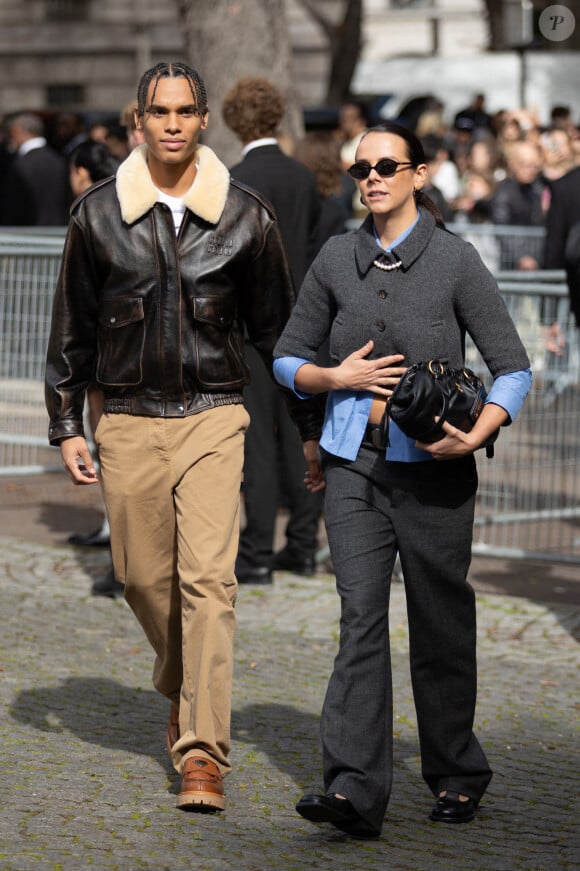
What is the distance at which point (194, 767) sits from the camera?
5102 mm

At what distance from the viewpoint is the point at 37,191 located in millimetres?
17969

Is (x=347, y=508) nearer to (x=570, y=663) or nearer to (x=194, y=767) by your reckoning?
(x=194, y=767)

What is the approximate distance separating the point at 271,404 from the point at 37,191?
32.7ft

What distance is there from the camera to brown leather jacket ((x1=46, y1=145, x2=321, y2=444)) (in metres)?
5.23

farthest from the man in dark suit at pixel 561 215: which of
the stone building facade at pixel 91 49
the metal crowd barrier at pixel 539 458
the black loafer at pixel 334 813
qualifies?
the stone building facade at pixel 91 49

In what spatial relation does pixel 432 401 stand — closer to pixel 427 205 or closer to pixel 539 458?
pixel 427 205

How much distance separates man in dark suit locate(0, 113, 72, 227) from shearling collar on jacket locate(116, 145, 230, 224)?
12.8m

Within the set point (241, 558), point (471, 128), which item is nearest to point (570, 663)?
point (241, 558)

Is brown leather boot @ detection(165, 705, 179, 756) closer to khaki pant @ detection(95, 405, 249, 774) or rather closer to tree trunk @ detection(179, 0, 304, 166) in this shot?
khaki pant @ detection(95, 405, 249, 774)

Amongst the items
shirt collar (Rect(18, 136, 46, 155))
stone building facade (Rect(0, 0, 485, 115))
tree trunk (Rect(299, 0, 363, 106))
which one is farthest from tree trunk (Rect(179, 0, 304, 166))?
stone building facade (Rect(0, 0, 485, 115))

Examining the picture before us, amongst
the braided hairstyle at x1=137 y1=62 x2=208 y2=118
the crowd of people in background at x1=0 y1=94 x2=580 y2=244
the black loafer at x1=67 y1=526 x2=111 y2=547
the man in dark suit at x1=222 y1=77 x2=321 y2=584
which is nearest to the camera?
the braided hairstyle at x1=137 y1=62 x2=208 y2=118

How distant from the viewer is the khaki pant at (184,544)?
16.9 ft

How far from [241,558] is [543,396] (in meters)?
1.83

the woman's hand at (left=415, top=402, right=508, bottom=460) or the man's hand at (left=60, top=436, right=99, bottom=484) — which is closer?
the woman's hand at (left=415, top=402, right=508, bottom=460)
